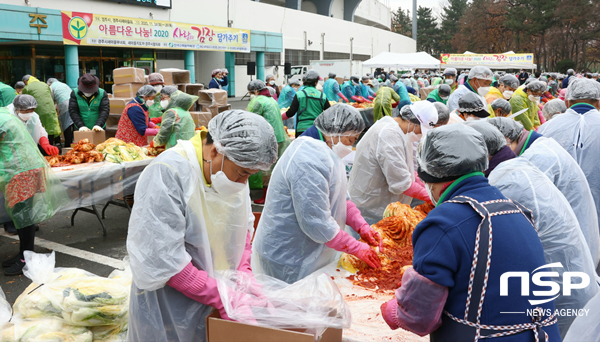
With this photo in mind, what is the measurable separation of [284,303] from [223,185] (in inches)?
26.5

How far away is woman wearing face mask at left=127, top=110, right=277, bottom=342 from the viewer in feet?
6.64

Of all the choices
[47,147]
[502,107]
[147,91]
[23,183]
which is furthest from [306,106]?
[23,183]

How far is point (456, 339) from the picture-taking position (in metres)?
1.71

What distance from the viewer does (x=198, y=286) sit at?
212cm

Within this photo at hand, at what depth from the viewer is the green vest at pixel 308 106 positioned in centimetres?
824

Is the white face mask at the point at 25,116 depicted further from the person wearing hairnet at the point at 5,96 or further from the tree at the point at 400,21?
the tree at the point at 400,21

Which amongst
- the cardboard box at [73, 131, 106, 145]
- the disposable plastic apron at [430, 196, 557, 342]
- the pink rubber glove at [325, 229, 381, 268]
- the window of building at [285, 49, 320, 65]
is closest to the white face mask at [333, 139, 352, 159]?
the pink rubber glove at [325, 229, 381, 268]

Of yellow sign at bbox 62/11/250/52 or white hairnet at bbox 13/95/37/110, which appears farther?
yellow sign at bbox 62/11/250/52

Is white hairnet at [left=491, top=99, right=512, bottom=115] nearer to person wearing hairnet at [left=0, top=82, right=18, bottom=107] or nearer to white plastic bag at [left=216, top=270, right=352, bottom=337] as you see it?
white plastic bag at [left=216, top=270, right=352, bottom=337]

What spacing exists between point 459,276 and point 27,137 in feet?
14.6

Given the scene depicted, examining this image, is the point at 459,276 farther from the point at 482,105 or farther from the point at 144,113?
the point at 144,113

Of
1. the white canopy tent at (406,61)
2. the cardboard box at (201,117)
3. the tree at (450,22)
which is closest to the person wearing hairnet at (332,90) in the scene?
the cardboard box at (201,117)

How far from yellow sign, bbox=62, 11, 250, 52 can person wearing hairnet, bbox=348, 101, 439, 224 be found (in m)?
16.5

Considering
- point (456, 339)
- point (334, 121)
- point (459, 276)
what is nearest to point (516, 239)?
point (459, 276)
